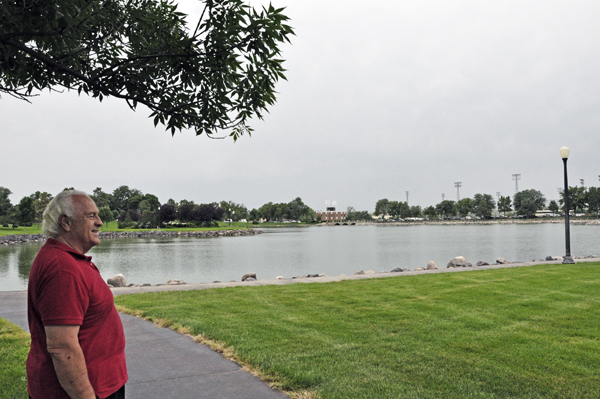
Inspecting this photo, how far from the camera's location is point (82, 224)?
8.33 feet

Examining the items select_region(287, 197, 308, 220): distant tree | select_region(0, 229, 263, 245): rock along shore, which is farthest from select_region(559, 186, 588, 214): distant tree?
select_region(0, 229, 263, 245): rock along shore

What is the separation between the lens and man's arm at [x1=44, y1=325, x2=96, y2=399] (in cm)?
217

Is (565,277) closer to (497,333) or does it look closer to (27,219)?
(497,333)

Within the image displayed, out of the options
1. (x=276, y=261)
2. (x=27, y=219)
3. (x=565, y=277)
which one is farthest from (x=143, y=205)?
(x=565, y=277)

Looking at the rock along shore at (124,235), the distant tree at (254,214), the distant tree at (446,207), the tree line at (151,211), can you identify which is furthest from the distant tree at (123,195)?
the distant tree at (446,207)

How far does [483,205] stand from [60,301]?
187 m

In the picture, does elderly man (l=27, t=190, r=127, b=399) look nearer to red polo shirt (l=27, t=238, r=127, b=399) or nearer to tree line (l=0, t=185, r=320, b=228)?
red polo shirt (l=27, t=238, r=127, b=399)

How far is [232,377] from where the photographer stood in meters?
5.18

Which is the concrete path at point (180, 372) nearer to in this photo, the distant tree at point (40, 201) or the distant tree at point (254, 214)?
the distant tree at point (40, 201)

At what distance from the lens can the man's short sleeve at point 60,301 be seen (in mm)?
2166

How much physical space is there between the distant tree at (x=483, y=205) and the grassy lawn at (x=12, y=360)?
18356 cm

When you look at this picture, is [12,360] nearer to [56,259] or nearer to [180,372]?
[180,372]

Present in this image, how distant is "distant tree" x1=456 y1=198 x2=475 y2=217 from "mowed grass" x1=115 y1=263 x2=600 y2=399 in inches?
7117

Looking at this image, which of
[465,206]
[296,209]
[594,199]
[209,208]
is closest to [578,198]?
[594,199]
